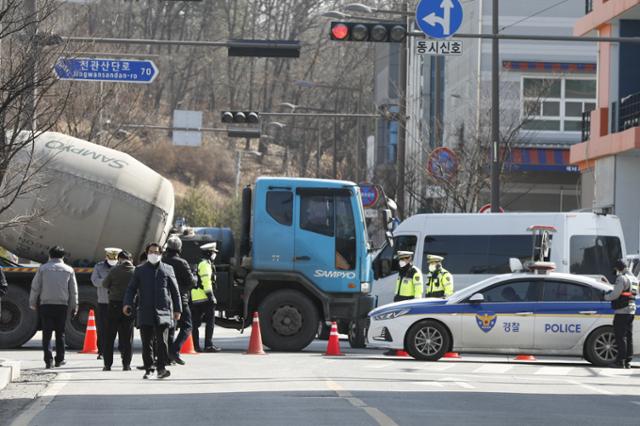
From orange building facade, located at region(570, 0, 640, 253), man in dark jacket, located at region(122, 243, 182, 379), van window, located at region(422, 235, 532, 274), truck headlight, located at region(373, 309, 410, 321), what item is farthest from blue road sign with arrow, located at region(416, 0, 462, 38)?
orange building facade, located at region(570, 0, 640, 253)

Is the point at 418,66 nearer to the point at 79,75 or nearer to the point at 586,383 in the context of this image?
the point at 79,75

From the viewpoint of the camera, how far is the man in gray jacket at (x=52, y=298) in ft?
69.6

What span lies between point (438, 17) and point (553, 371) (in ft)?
20.8

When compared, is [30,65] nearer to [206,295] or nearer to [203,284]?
[203,284]

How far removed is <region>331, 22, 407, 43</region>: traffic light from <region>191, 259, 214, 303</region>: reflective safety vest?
431 cm

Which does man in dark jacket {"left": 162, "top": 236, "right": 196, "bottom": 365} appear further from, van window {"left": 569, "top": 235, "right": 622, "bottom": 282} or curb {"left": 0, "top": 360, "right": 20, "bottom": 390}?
van window {"left": 569, "top": 235, "right": 622, "bottom": 282}

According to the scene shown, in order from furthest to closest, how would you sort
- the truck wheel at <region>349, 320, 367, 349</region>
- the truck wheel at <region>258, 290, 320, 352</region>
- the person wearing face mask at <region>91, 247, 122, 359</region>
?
the truck wheel at <region>349, 320, 367, 349</region> < the truck wheel at <region>258, 290, 320, 352</region> < the person wearing face mask at <region>91, 247, 122, 359</region>

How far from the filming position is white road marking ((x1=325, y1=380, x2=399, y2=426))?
45.3 feet

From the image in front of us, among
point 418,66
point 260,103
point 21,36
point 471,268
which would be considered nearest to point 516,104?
point 418,66

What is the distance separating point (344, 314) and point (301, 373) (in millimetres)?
5712

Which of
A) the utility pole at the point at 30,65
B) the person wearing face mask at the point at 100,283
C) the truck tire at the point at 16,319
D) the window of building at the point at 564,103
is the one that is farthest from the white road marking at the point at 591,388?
the window of building at the point at 564,103

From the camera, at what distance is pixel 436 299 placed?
950 inches

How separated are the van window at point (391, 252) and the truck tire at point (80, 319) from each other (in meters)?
6.76

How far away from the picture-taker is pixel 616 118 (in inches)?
1554
